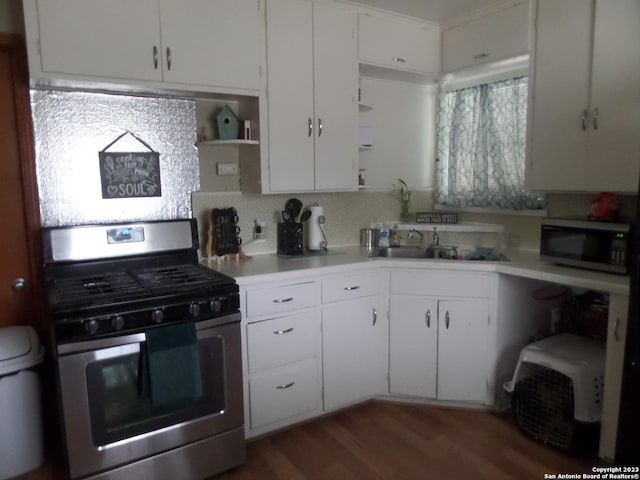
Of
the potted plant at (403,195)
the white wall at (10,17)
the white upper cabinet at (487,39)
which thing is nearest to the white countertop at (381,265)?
the potted plant at (403,195)

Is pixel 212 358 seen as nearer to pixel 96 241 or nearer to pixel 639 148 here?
pixel 96 241

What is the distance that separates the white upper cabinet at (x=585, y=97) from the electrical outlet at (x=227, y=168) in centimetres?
176

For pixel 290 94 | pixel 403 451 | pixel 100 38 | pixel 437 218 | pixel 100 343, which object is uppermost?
pixel 100 38

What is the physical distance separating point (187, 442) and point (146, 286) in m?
0.73

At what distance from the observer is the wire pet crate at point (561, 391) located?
2.23m

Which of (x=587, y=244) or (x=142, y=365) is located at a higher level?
(x=587, y=244)

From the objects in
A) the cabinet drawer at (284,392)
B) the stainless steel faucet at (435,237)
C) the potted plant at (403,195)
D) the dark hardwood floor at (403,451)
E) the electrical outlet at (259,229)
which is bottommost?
the dark hardwood floor at (403,451)

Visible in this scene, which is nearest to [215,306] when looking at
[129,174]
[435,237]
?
[129,174]

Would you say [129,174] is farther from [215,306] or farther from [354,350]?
[354,350]

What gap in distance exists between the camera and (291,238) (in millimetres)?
2904

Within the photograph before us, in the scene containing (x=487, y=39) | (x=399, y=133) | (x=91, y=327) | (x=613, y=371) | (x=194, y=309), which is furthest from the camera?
(x=399, y=133)

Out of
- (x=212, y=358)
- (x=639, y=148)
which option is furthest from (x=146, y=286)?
(x=639, y=148)

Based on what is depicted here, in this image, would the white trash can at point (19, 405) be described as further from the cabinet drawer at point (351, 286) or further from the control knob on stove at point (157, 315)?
the cabinet drawer at point (351, 286)

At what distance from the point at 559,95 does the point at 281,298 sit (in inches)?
74.2
